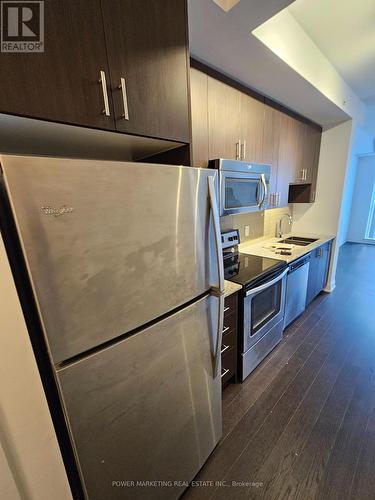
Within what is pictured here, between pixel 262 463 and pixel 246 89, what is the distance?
273 centimetres

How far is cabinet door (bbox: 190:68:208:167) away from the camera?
1426 millimetres

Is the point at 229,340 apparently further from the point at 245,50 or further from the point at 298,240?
the point at 298,240

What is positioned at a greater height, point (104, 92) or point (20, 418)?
point (104, 92)

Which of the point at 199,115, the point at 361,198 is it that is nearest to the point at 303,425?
the point at 199,115

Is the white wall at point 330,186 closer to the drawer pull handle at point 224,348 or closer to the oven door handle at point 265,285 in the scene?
the oven door handle at point 265,285

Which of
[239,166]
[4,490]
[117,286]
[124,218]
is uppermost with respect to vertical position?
[239,166]

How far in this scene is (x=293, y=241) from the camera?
10.3 ft

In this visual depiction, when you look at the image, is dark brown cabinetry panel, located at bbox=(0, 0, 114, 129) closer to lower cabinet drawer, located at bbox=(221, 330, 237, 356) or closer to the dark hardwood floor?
lower cabinet drawer, located at bbox=(221, 330, 237, 356)

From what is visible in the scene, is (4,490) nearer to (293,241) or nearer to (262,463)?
(262,463)

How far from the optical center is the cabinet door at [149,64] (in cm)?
77

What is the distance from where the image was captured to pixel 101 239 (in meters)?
0.65

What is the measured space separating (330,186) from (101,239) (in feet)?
11.7

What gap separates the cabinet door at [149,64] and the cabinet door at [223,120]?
59cm

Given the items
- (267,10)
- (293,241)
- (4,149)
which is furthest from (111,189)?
(293,241)
